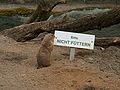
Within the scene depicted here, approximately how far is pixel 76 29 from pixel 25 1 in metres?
18.6

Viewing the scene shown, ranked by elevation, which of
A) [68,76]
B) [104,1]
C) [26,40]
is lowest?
[104,1]

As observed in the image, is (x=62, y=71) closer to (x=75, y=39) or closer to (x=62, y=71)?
(x=62, y=71)

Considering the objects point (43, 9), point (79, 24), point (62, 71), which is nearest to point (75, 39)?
point (62, 71)

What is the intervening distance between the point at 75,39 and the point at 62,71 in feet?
3.32

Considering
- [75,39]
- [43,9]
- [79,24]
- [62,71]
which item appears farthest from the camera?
[43,9]

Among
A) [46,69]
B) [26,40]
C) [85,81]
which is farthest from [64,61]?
[26,40]

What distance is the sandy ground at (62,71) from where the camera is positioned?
19.2 ft

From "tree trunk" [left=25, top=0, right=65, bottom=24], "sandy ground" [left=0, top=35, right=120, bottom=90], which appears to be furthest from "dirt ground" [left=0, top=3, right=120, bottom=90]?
"tree trunk" [left=25, top=0, right=65, bottom=24]

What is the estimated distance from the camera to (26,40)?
9719 mm

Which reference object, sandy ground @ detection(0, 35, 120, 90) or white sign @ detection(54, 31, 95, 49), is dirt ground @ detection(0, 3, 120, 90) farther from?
white sign @ detection(54, 31, 95, 49)

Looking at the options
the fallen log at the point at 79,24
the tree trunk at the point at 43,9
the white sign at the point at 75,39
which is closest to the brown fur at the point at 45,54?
the white sign at the point at 75,39

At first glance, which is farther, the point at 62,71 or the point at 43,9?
the point at 43,9

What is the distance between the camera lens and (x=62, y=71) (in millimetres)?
6449

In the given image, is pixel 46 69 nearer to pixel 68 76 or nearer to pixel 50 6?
pixel 68 76
